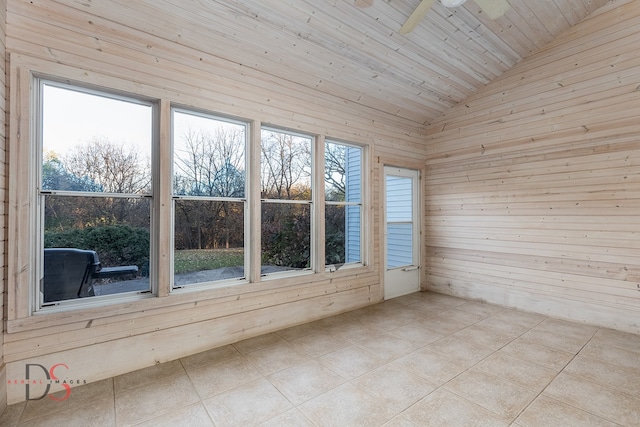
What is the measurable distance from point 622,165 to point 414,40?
8.95 feet

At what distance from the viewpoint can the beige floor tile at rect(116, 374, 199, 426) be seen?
1.95 m

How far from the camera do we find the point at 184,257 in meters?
2.86

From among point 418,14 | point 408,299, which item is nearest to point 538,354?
point 408,299

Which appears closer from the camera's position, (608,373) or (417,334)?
(608,373)

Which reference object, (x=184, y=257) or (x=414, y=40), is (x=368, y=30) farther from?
(x=184, y=257)

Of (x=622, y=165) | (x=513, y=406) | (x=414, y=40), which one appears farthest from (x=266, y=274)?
(x=622, y=165)

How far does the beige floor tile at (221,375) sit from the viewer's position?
7.41 ft

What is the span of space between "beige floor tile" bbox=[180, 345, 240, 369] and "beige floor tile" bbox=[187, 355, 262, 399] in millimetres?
55

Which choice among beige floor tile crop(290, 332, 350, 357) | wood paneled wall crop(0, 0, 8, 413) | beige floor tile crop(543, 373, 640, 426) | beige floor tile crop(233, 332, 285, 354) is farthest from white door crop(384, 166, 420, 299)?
wood paneled wall crop(0, 0, 8, 413)

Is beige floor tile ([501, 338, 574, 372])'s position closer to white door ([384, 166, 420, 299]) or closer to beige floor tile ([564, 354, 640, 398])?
beige floor tile ([564, 354, 640, 398])

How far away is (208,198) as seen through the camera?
3004mm

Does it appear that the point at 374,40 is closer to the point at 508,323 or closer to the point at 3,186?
the point at 3,186

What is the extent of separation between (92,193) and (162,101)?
973 mm

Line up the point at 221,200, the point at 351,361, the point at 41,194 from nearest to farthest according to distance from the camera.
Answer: the point at 41,194, the point at 351,361, the point at 221,200
